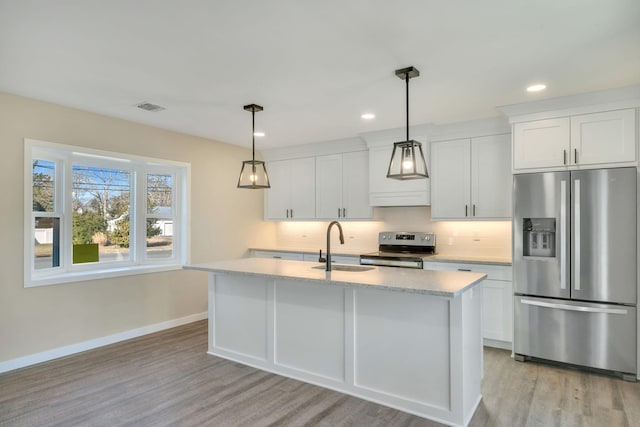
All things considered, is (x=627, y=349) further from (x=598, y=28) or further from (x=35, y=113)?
(x=35, y=113)

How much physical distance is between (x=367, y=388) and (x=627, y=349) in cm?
227

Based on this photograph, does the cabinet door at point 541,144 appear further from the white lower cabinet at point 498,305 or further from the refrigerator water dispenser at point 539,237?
the white lower cabinet at point 498,305

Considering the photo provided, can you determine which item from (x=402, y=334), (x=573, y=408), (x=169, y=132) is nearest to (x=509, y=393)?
(x=573, y=408)

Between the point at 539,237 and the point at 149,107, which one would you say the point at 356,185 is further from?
the point at 149,107

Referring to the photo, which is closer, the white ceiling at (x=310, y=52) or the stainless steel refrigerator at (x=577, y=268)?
the white ceiling at (x=310, y=52)

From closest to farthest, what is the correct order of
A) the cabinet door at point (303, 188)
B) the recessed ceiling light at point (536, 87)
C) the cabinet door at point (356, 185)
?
1. the recessed ceiling light at point (536, 87)
2. the cabinet door at point (356, 185)
3. the cabinet door at point (303, 188)

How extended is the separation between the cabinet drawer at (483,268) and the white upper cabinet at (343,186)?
1211 mm

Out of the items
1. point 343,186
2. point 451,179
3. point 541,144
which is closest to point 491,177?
point 451,179

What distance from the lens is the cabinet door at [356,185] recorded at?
523 cm

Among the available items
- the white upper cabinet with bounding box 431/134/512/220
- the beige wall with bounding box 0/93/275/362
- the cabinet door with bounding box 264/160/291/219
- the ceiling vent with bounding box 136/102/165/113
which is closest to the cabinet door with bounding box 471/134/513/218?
the white upper cabinet with bounding box 431/134/512/220

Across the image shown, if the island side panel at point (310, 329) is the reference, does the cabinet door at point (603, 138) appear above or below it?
above

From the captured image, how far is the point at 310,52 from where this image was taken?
2613mm

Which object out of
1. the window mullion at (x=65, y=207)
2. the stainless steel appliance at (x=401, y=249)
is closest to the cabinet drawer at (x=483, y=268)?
the stainless steel appliance at (x=401, y=249)

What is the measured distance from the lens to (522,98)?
3.57 meters
